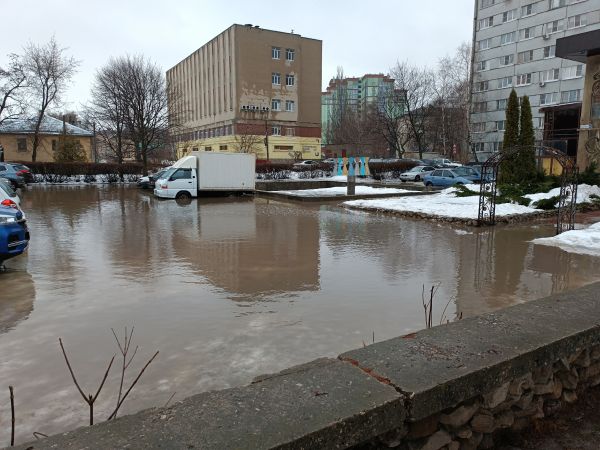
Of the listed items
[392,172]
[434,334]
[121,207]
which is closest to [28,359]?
[434,334]

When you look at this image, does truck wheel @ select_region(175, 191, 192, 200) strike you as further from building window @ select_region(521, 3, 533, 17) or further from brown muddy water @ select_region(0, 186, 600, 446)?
building window @ select_region(521, 3, 533, 17)

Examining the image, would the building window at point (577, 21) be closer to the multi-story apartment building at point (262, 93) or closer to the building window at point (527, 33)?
the building window at point (527, 33)

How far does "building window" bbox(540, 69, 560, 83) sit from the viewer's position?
Answer: 57875mm

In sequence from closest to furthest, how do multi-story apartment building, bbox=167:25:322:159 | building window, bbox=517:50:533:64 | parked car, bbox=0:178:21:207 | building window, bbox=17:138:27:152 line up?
parked car, bbox=0:178:21:207, building window, bbox=17:138:27:152, building window, bbox=517:50:533:64, multi-story apartment building, bbox=167:25:322:159

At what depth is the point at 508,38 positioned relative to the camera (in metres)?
63.9

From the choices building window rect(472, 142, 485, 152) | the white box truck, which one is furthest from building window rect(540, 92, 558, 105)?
the white box truck

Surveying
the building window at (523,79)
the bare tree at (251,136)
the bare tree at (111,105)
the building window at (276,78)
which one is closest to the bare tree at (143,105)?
the bare tree at (111,105)

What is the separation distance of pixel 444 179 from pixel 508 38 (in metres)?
44.9

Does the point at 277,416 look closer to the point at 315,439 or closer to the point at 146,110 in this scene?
the point at 315,439

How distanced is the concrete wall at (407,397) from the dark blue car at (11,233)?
6898 mm

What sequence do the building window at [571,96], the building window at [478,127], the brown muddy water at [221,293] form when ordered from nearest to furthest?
the brown muddy water at [221,293], the building window at [571,96], the building window at [478,127]

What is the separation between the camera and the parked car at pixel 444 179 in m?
30.1

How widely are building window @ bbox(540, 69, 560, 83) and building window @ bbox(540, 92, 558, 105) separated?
71.0 inches

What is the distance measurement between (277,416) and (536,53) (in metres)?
69.9
